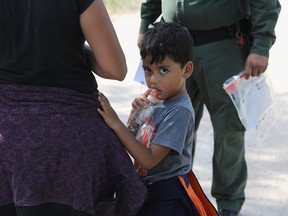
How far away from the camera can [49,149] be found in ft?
7.81

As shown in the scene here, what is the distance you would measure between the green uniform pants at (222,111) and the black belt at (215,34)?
0.08ft

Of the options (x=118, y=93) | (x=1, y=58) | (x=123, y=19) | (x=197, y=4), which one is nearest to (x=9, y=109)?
(x=1, y=58)

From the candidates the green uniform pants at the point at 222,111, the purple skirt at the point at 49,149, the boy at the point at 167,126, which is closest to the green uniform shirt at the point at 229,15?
the green uniform pants at the point at 222,111

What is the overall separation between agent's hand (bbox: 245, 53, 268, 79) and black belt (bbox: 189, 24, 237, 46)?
0.18 meters

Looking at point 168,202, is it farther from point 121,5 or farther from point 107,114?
point 121,5

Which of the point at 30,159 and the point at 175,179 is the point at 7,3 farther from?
the point at 175,179

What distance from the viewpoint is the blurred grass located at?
8931 millimetres

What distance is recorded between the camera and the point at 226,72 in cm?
355

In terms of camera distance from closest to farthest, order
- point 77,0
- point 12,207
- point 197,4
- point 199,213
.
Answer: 1. point 77,0
2. point 12,207
3. point 199,213
4. point 197,4

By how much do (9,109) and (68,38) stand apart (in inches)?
12.6

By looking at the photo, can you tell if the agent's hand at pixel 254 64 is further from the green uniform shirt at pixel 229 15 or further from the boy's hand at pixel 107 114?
the boy's hand at pixel 107 114

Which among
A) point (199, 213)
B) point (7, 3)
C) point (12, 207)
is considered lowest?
point (199, 213)

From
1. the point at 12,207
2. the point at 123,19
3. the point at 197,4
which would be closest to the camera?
the point at 12,207

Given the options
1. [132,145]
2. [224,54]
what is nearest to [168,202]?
[132,145]
